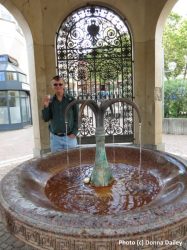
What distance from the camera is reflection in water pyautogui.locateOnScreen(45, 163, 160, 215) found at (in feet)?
5.28

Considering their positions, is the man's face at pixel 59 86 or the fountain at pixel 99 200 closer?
the fountain at pixel 99 200

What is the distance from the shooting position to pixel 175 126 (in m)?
9.38

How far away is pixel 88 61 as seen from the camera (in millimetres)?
5891

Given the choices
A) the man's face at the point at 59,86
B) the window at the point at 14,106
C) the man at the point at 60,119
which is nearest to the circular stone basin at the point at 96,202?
the man at the point at 60,119

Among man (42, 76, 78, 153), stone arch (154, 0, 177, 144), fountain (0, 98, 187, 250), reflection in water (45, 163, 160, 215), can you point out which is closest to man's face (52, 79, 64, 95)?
man (42, 76, 78, 153)

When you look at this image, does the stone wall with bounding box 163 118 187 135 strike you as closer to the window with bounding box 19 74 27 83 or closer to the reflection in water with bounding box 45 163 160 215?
the reflection in water with bounding box 45 163 160 215

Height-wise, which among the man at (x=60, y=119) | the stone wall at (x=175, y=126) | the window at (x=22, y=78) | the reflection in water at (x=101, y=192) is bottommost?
the stone wall at (x=175, y=126)

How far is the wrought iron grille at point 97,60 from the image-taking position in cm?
566

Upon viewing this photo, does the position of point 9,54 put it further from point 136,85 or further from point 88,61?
point 136,85

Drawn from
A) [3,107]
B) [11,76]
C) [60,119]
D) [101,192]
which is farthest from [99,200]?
[11,76]

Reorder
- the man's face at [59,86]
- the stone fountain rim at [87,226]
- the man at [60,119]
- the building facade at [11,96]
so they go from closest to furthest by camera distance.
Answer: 1. the stone fountain rim at [87,226]
2. the man's face at [59,86]
3. the man at [60,119]
4. the building facade at [11,96]

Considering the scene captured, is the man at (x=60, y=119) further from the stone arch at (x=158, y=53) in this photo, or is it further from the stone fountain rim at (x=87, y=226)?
the stone arch at (x=158, y=53)

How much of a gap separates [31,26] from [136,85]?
8.24 ft

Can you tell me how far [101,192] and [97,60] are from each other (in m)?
4.52
